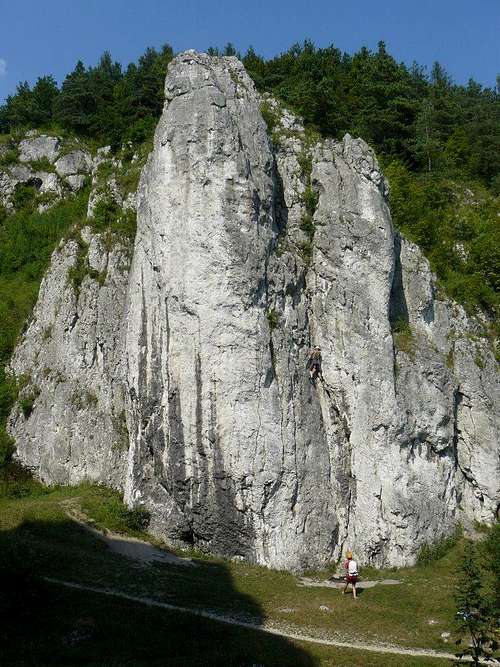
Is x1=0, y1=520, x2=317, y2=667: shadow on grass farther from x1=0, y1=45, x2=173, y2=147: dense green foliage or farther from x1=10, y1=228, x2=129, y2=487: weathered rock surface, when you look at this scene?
x1=0, y1=45, x2=173, y2=147: dense green foliage

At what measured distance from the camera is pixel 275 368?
2284cm

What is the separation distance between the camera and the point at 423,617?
53.8ft

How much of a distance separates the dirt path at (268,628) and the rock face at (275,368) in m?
6.31

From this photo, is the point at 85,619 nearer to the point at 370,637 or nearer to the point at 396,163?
the point at 370,637

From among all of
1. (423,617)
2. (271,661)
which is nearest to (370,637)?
(423,617)

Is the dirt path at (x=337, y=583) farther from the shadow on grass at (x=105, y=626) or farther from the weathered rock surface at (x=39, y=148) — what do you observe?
the weathered rock surface at (x=39, y=148)

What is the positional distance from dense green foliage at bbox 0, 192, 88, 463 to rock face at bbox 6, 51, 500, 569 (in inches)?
192

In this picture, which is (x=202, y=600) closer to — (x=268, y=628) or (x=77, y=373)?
(x=268, y=628)

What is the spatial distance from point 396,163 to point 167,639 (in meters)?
32.6

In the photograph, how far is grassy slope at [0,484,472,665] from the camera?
12.6m

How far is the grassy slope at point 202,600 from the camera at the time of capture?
12.6 metres

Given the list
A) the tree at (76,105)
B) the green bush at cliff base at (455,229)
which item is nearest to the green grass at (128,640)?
the green bush at cliff base at (455,229)

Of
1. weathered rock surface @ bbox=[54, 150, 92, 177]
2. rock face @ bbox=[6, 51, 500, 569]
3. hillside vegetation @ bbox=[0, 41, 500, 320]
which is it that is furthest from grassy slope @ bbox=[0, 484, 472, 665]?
weathered rock surface @ bbox=[54, 150, 92, 177]

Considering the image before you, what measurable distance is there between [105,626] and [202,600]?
3.61 m
